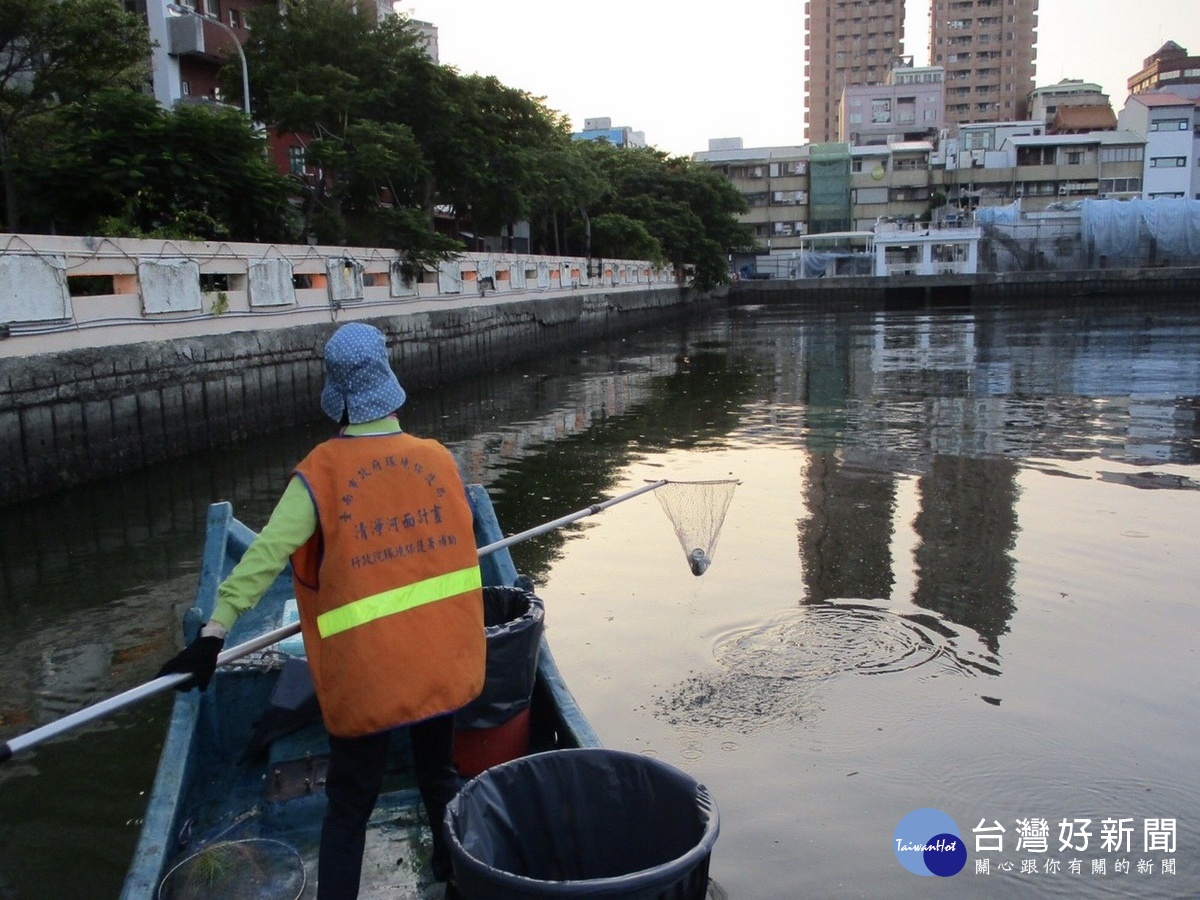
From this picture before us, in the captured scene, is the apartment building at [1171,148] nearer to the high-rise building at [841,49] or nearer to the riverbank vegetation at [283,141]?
the high-rise building at [841,49]

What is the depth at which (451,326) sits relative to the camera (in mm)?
22672

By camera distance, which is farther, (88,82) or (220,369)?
(88,82)

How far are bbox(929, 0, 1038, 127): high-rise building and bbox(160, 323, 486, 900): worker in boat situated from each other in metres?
104

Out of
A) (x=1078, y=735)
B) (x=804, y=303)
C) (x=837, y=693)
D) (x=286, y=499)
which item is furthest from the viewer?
(x=804, y=303)

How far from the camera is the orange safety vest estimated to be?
285cm

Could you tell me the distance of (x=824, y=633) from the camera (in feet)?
20.9

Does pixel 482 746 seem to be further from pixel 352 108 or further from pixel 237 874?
pixel 352 108

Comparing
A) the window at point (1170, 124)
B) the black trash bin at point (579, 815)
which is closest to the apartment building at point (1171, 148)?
the window at point (1170, 124)

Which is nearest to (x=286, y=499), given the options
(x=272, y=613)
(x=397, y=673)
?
(x=397, y=673)

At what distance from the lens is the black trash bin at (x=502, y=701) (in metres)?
3.71

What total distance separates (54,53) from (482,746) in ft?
53.4

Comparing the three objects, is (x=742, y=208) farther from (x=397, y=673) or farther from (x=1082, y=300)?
(x=397, y=673)

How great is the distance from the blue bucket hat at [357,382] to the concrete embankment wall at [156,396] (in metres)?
8.34

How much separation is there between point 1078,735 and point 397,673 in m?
3.71
